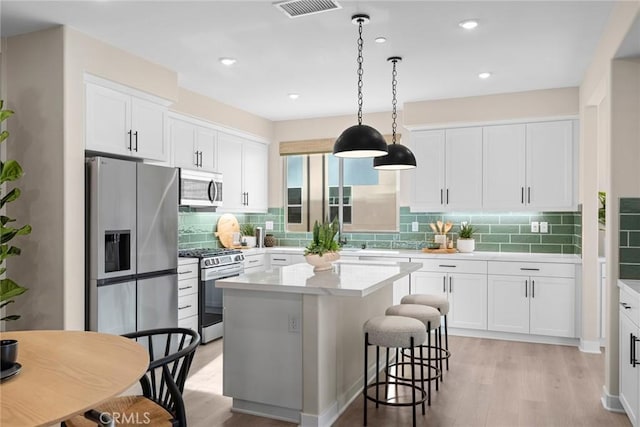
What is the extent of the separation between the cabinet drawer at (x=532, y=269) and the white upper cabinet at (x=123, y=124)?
3607 millimetres

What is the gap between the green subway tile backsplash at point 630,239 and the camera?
129 inches

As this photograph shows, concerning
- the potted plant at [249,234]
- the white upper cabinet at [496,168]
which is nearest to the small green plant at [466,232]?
the white upper cabinet at [496,168]

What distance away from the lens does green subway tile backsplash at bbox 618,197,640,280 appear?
3285 mm

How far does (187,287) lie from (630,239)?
3.78 meters

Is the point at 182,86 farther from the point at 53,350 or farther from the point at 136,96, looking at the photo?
the point at 53,350

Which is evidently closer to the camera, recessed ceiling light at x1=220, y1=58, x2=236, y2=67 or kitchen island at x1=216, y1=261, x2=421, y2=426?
kitchen island at x1=216, y1=261, x2=421, y2=426

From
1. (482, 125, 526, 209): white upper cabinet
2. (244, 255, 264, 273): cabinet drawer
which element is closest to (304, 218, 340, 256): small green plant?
(244, 255, 264, 273): cabinet drawer

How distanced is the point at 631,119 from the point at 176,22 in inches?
128

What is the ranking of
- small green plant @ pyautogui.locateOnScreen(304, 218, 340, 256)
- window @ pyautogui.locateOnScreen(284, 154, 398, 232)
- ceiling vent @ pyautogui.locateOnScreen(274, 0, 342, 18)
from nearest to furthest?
ceiling vent @ pyautogui.locateOnScreen(274, 0, 342, 18) < small green plant @ pyautogui.locateOnScreen(304, 218, 340, 256) < window @ pyautogui.locateOnScreen(284, 154, 398, 232)

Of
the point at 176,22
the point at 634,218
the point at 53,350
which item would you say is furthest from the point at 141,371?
the point at 634,218

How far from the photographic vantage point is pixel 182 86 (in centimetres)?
510

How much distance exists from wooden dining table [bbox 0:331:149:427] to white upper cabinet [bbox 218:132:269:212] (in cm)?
406

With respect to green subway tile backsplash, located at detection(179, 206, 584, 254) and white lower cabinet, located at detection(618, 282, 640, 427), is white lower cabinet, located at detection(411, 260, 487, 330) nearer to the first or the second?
green subway tile backsplash, located at detection(179, 206, 584, 254)

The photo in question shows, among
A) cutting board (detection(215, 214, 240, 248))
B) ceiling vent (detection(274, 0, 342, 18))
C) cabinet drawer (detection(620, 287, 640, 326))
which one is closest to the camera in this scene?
cabinet drawer (detection(620, 287, 640, 326))
